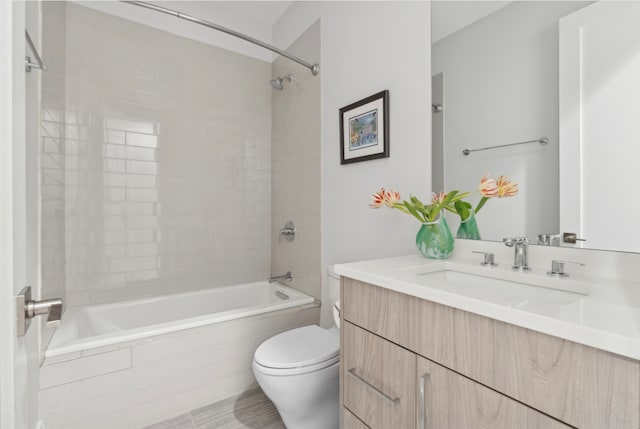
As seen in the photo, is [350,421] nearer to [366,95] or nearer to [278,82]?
[366,95]

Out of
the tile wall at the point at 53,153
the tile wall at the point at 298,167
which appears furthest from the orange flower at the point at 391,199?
the tile wall at the point at 53,153

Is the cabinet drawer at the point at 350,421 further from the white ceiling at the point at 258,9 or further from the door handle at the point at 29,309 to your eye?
the white ceiling at the point at 258,9

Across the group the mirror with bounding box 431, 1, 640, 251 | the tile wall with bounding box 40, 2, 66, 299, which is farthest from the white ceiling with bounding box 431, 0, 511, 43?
the tile wall with bounding box 40, 2, 66, 299

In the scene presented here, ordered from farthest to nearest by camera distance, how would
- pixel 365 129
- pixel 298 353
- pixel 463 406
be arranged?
pixel 365 129 < pixel 298 353 < pixel 463 406

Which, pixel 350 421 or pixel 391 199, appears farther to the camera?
pixel 391 199

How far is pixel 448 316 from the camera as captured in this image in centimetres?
79

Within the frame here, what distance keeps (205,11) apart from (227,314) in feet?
7.74

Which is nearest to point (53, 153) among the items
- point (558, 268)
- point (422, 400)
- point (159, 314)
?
point (159, 314)

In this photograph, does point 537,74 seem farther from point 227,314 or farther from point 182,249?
point 182,249

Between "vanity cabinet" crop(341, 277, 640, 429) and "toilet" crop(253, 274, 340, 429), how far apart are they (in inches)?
9.4

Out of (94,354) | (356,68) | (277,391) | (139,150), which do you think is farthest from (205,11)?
(277,391)

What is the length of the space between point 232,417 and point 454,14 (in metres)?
2.28

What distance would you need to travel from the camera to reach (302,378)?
4.33 ft

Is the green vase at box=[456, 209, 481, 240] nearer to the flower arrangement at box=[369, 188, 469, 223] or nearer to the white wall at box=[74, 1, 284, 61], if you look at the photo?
the flower arrangement at box=[369, 188, 469, 223]
